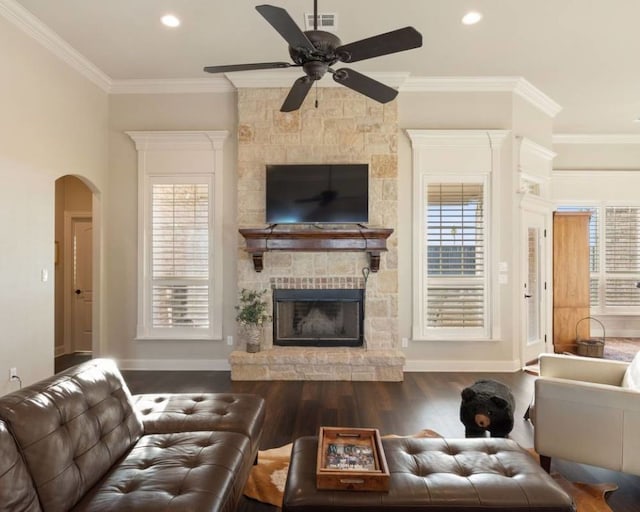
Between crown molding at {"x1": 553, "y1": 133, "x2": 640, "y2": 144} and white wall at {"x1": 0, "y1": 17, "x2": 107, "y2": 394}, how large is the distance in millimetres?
7459

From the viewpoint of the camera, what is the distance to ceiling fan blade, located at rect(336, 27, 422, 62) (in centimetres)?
206

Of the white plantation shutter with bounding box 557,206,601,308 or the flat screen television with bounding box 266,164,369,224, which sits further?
the white plantation shutter with bounding box 557,206,601,308

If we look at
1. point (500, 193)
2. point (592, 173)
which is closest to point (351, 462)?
point (500, 193)

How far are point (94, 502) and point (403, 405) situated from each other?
2848 millimetres

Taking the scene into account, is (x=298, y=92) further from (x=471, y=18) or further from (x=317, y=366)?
(x=317, y=366)

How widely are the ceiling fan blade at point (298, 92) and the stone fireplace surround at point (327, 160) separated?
5.36 ft

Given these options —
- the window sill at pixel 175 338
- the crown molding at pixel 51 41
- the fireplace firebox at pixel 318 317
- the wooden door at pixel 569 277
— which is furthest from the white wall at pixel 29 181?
the wooden door at pixel 569 277

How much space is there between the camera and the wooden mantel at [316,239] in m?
4.39

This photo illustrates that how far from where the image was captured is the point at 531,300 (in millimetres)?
5184

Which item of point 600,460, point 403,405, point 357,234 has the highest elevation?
→ point 357,234

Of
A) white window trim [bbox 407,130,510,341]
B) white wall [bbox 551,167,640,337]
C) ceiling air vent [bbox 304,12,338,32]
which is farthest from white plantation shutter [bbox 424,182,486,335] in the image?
white wall [bbox 551,167,640,337]

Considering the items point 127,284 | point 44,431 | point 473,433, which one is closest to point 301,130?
point 127,284

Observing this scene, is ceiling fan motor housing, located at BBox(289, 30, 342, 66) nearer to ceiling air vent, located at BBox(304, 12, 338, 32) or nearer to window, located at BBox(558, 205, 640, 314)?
ceiling air vent, located at BBox(304, 12, 338, 32)

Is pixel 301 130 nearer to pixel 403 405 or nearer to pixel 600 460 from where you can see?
pixel 403 405
